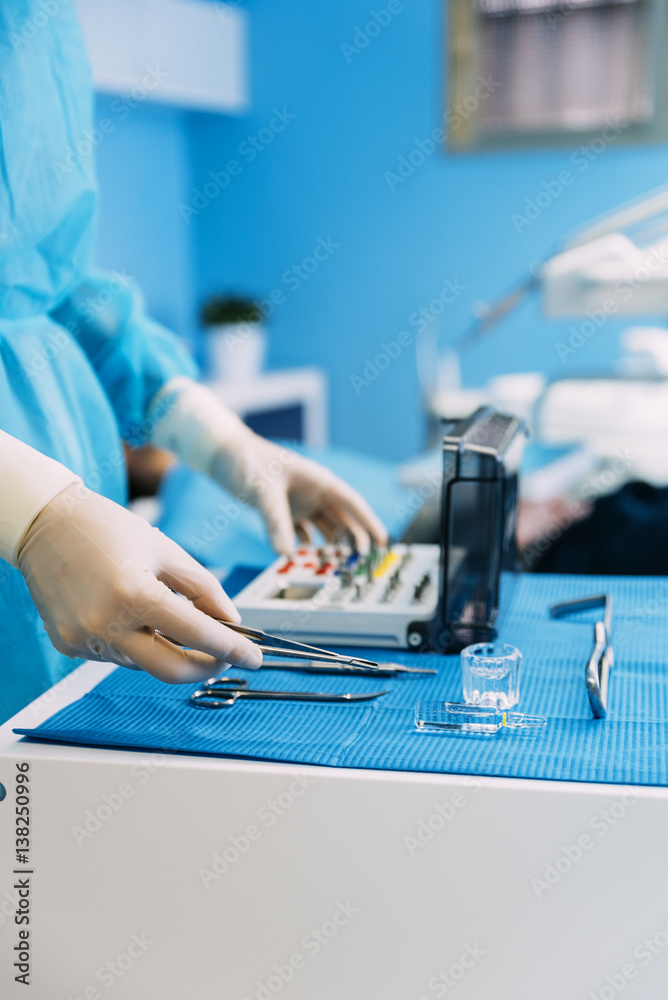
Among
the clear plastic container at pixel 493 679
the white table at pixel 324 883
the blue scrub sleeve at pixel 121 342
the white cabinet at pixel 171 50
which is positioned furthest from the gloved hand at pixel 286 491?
the white cabinet at pixel 171 50

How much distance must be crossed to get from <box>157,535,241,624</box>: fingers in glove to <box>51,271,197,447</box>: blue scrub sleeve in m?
0.52

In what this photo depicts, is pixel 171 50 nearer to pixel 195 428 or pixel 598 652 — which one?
pixel 195 428

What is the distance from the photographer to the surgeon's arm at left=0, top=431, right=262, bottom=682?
695 millimetres

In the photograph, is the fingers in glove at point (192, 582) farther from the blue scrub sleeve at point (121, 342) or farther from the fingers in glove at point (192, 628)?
the blue scrub sleeve at point (121, 342)

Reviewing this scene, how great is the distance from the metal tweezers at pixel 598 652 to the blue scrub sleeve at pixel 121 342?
57 centimetres

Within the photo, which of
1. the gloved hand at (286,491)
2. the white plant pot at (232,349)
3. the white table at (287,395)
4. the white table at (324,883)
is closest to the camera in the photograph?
the white table at (324,883)

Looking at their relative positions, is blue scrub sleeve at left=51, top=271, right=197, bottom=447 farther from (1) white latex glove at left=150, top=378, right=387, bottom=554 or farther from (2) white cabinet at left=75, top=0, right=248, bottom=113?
(2) white cabinet at left=75, top=0, right=248, bottom=113

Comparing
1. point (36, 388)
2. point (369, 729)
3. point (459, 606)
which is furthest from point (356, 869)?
point (36, 388)

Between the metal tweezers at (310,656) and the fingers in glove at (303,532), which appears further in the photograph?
the fingers in glove at (303,532)

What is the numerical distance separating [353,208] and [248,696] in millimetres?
3357

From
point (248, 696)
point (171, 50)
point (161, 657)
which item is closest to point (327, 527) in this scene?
point (248, 696)

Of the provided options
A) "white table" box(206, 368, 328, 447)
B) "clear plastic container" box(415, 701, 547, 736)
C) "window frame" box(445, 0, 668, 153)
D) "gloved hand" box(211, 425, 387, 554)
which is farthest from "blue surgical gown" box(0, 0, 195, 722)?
"window frame" box(445, 0, 668, 153)

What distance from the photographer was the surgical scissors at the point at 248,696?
2.65 ft

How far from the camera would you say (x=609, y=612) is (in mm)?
1018
